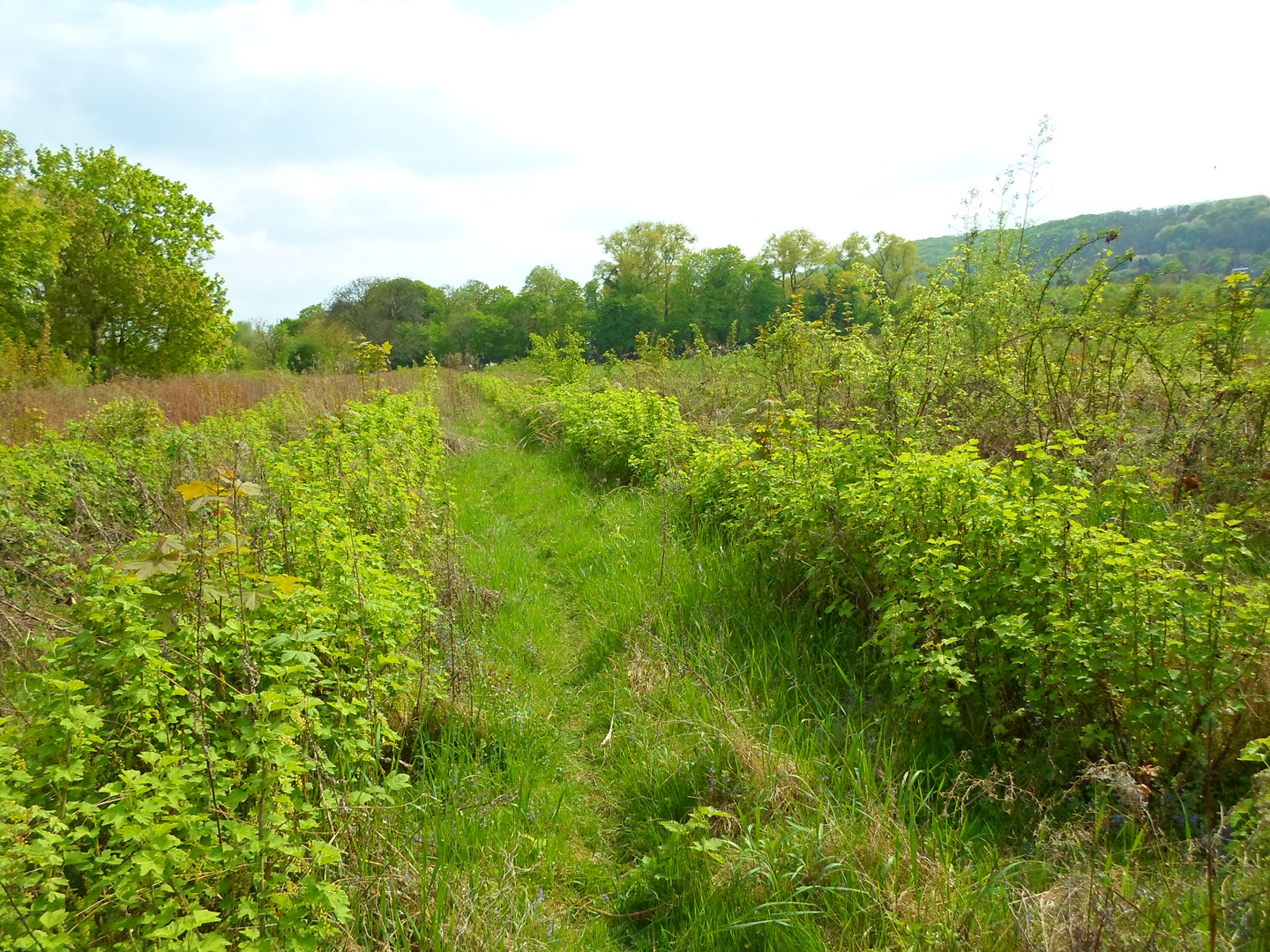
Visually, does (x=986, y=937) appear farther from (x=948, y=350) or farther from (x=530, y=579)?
(x=948, y=350)

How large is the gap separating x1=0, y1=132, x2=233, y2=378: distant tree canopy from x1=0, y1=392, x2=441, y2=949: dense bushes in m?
27.1

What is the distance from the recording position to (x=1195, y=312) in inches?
212

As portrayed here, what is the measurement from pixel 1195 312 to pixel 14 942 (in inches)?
303

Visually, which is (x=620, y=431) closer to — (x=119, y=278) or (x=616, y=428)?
(x=616, y=428)

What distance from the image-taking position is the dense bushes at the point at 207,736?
1.57 m

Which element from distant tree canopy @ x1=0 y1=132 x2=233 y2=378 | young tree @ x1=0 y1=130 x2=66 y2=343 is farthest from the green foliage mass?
distant tree canopy @ x1=0 y1=132 x2=233 y2=378

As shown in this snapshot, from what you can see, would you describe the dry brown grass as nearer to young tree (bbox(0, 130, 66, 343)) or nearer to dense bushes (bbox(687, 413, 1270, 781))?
young tree (bbox(0, 130, 66, 343))

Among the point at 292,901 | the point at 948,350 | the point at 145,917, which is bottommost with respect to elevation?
the point at 292,901

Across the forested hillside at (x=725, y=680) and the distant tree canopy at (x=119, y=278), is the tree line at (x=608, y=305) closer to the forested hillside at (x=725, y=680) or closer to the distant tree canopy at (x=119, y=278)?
the distant tree canopy at (x=119, y=278)

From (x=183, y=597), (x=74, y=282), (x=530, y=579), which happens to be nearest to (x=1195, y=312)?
(x=530, y=579)

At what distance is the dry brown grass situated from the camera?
9.48 meters

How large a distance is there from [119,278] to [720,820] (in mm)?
33233

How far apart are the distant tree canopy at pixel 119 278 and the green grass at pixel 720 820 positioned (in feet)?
89.5

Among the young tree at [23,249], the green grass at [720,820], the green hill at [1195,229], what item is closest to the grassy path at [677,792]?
the green grass at [720,820]
